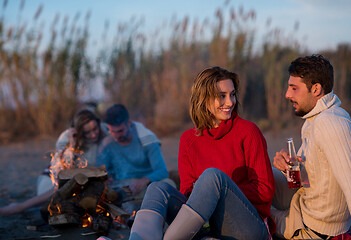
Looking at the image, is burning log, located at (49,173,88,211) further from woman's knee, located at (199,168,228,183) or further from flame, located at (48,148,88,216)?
woman's knee, located at (199,168,228,183)

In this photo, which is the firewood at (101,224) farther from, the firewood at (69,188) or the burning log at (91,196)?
the firewood at (69,188)

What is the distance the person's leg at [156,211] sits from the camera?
8.27 feet

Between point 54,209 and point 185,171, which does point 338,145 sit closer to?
point 185,171

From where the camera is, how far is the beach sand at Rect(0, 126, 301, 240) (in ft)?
12.5

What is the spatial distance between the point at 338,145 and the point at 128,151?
9.32 feet

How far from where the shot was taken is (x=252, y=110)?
10.2 meters

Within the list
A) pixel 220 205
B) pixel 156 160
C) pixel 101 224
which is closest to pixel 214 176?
pixel 220 205

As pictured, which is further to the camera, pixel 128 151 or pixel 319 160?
pixel 128 151

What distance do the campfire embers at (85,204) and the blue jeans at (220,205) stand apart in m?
1.23

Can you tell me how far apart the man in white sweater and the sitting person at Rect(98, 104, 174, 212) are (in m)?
2.02

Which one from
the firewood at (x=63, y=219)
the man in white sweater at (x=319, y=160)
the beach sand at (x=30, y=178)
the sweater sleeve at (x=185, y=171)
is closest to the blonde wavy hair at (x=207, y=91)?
the sweater sleeve at (x=185, y=171)

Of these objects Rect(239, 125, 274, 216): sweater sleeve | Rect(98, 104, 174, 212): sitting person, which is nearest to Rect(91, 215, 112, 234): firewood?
Rect(98, 104, 174, 212): sitting person

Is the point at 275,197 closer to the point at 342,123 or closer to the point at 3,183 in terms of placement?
the point at 342,123

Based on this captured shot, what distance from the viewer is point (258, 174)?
2811 millimetres
